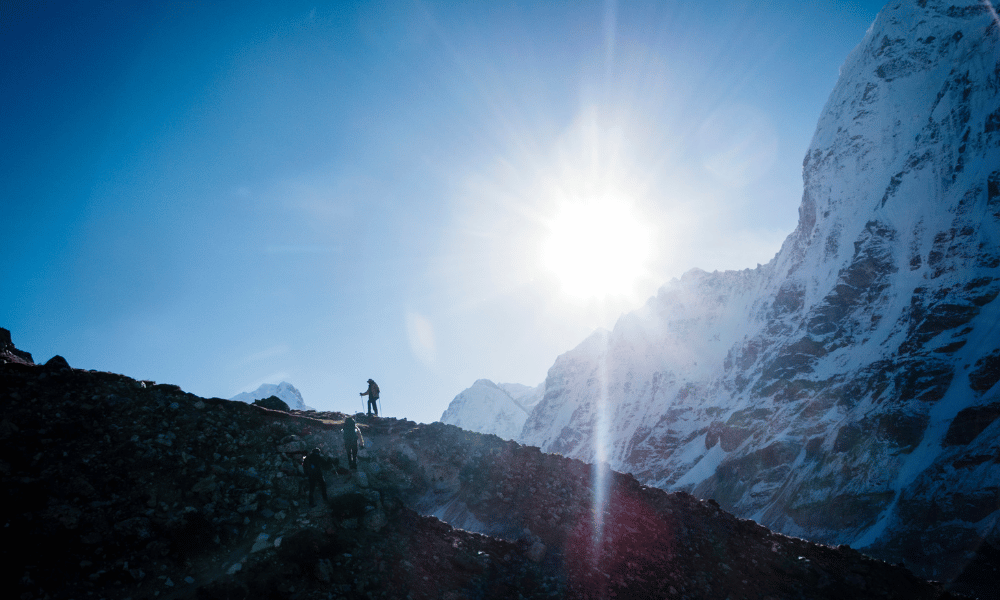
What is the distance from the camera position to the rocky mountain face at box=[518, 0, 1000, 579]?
70375 millimetres

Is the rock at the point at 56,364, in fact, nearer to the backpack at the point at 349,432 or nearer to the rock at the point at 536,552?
the backpack at the point at 349,432

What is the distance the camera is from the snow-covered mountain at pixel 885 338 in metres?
70.7

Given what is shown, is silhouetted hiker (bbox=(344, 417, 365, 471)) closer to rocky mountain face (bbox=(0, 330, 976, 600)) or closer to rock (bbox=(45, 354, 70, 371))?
rocky mountain face (bbox=(0, 330, 976, 600))

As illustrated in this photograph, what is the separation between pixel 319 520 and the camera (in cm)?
1223

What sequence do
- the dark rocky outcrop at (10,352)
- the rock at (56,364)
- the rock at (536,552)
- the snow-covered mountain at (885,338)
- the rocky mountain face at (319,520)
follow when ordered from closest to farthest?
the rocky mountain face at (319,520), the rock at (56,364), the dark rocky outcrop at (10,352), the rock at (536,552), the snow-covered mountain at (885,338)

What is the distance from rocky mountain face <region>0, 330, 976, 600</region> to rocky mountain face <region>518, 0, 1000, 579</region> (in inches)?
2599

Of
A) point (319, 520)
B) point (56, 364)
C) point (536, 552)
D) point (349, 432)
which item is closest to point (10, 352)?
point (56, 364)

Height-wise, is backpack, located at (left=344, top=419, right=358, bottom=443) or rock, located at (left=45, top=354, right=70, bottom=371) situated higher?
rock, located at (left=45, top=354, right=70, bottom=371)

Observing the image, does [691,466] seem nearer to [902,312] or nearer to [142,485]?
[902,312]

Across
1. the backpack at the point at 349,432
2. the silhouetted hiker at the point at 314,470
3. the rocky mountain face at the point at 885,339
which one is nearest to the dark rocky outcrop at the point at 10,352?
the silhouetted hiker at the point at 314,470

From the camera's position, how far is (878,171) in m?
119

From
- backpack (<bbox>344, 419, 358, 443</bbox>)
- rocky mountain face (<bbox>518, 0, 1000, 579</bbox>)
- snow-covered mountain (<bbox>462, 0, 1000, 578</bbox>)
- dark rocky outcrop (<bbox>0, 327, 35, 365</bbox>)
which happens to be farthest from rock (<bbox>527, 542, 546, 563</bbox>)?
snow-covered mountain (<bbox>462, 0, 1000, 578</bbox>)

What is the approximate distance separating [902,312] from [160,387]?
131m

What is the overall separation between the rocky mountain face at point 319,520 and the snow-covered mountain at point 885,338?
66417 mm
